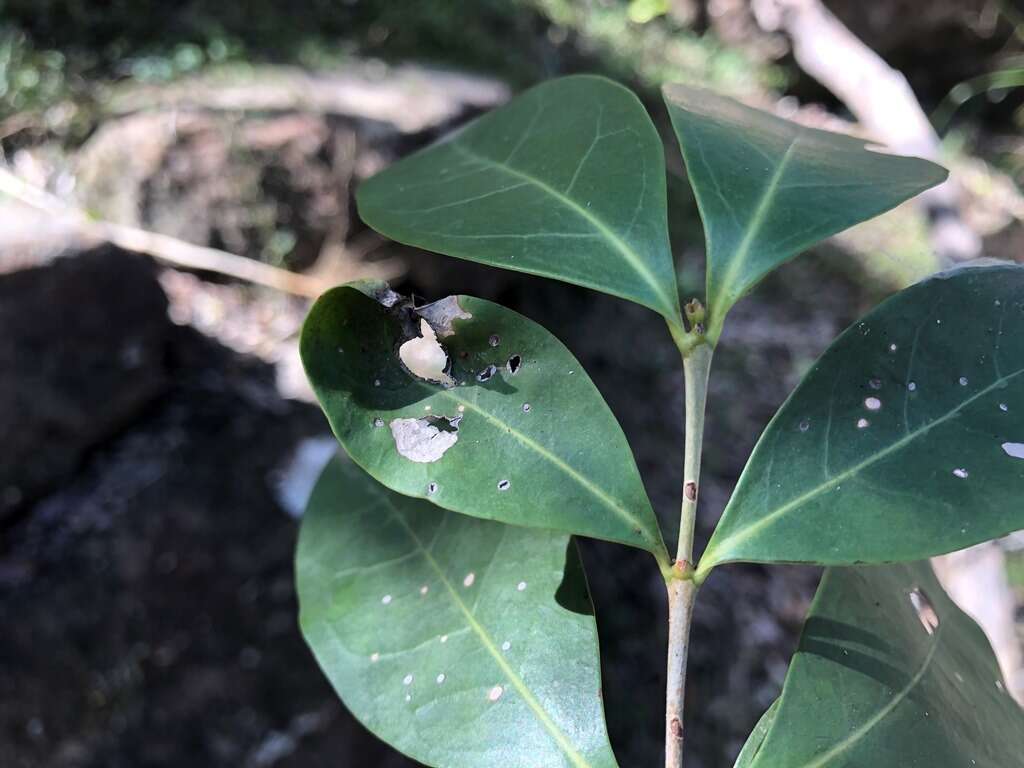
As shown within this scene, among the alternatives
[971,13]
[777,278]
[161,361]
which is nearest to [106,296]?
[161,361]

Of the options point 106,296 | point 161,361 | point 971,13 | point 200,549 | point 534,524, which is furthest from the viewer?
point 971,13

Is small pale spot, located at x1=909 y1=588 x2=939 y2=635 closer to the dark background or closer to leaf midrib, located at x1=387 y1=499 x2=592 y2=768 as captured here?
leaf midrib, located at x1=387 y1=499 x2=592 y2=768

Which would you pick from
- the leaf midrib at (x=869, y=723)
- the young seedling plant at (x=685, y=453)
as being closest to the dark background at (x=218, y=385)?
the young seedling plant at (x=685, y=453)

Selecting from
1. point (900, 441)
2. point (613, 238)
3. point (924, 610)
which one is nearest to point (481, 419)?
point (613, 238)

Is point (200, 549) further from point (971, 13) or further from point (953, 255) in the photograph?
point (971, 13)

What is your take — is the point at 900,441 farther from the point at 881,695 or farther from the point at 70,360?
the point at 70,360

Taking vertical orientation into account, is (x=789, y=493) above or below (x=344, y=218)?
above

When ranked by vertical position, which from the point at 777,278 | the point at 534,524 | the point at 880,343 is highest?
the point at 880,343
